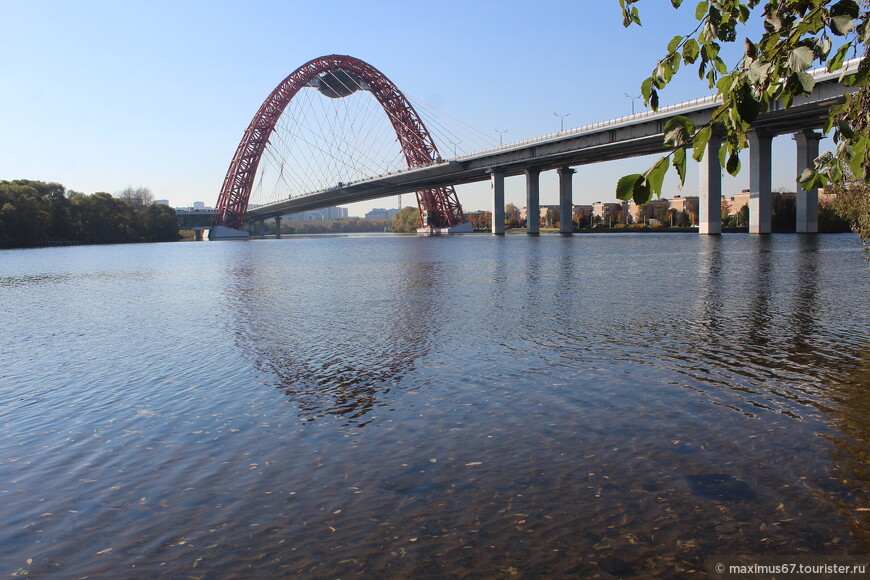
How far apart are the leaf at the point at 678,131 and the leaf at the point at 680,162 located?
36 mm

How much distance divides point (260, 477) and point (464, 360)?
551 cm

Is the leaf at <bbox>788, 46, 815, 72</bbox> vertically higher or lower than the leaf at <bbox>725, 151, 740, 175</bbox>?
higher

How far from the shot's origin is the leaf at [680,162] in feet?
6.91

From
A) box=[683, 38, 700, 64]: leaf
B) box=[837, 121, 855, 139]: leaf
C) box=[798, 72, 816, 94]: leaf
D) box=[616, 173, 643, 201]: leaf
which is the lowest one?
box=[616, 173, 643, 201]: leaf

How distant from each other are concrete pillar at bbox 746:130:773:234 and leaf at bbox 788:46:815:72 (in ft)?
244

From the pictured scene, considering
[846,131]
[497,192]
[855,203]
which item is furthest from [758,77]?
[497,192]

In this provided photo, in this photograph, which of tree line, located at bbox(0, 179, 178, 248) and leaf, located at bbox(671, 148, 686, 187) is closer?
leaf, located at bbox(671, 148, 686, 187)

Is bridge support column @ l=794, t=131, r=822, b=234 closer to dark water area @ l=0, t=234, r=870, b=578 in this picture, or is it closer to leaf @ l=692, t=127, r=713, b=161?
dark water area @ l=0, t=234, r=870, b=578

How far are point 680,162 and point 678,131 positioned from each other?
0.34 feet

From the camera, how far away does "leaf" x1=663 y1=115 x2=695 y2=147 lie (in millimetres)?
2098

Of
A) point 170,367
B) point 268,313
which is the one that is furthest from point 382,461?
point 268,313

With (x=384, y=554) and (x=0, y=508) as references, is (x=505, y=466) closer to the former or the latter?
(x=384, y=554)

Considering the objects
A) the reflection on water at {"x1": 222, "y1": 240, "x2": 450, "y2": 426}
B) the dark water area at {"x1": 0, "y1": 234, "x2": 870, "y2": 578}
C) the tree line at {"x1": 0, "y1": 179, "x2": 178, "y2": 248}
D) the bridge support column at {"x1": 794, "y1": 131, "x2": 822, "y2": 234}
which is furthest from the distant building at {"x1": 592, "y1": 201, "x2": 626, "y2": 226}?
the dark water area at {"x1": 0, "y1": 234, "x2": 870, "y2": 578}

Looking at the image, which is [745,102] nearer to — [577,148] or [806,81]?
[806,81]
